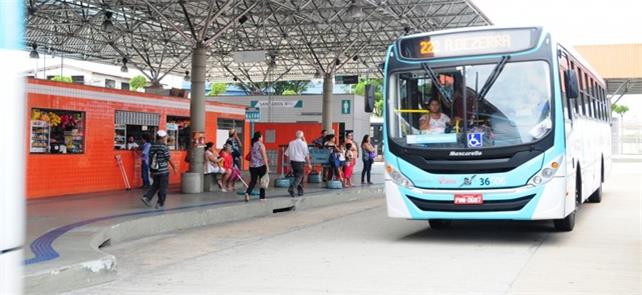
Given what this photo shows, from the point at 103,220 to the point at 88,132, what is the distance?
712 centimetres

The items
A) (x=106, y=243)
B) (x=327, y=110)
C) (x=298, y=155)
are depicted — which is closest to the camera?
(x=106, y=243)

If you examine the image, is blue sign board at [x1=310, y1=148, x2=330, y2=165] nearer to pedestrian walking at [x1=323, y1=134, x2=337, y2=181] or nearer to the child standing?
pedestrian walking at [x1=323, y1=134, x2=337, y2=181]

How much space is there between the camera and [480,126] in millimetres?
9703

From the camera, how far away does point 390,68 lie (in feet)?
34.4

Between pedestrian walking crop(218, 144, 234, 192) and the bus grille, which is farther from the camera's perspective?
pedestrian walking crop(218, 144, 234, 192)

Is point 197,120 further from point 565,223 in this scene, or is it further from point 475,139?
point 565,223

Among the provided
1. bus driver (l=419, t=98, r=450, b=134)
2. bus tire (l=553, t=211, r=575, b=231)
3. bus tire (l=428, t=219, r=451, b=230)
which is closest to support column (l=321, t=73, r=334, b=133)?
bus tire (l=428, t=219, r=451, b=230)

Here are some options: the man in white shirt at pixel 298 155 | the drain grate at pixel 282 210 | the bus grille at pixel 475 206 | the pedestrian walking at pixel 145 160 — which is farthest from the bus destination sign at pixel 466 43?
the pedestrian walking at pixel 145 160

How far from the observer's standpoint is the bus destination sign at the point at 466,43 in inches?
→ 386

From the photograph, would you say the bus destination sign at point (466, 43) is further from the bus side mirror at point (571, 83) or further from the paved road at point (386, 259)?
the paved road at point (386, 259)

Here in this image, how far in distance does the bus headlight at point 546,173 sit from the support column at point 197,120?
1073 centimetres

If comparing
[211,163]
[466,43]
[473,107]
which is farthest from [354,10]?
[473,107]

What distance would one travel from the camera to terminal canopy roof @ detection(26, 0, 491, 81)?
26.3 meters

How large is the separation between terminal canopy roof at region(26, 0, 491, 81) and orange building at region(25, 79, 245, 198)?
2.88m
